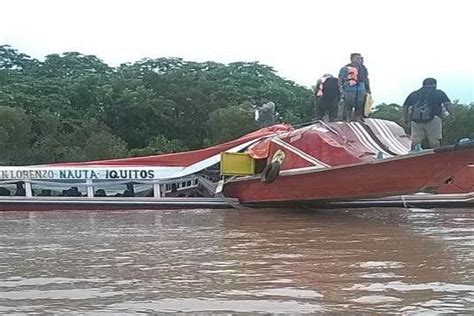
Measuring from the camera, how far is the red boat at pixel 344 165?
30.9 ft

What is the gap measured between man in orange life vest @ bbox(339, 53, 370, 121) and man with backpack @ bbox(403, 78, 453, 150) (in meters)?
0.95

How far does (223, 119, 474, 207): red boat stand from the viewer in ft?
30.9

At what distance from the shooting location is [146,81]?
4088 centimetres

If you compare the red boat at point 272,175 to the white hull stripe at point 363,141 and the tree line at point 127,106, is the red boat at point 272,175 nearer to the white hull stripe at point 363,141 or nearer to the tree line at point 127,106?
the white hull stripe at point 363,141

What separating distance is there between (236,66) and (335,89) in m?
36.5

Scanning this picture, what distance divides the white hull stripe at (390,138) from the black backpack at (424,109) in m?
0.45

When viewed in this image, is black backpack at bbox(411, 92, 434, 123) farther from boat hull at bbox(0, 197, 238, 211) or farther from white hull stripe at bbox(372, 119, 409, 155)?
boat hull at bbox(0, 197, 238, 211)

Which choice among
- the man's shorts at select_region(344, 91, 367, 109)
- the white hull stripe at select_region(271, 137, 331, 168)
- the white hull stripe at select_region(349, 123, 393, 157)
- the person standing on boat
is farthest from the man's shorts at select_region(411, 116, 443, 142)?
the person standing on boat

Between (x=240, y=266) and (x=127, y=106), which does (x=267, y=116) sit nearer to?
(x=240, y=266)

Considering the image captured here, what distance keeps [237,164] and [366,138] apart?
82.0 inches

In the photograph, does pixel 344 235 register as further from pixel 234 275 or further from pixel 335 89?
pixel 335 89

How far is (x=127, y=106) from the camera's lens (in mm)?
35781

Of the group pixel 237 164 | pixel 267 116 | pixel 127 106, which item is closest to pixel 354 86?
pixel 237 164

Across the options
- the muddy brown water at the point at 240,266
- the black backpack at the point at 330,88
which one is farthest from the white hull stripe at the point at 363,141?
the black backpack at the point at 330,88
